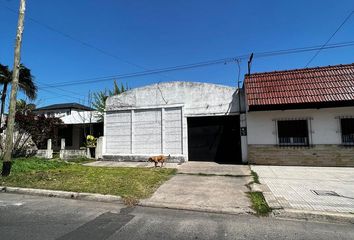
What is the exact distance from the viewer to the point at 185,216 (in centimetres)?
548

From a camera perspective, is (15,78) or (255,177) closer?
(255,177)

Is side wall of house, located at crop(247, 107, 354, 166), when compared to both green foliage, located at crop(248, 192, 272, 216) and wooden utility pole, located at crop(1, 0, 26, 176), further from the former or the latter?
wooden utility pole, located at crop(1, 0, 26, 176)

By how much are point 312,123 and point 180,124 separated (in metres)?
6.93

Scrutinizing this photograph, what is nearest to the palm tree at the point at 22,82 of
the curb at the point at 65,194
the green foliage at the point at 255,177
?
the curb at the point at 65,194

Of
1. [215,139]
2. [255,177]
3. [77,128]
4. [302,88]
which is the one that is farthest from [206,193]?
[77,128]

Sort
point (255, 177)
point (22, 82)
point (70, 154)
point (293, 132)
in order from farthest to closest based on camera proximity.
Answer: point (22, 82) < point (70, 154) < point (293, 132) < point (255, 177)

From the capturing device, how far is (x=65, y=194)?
724 centimetres

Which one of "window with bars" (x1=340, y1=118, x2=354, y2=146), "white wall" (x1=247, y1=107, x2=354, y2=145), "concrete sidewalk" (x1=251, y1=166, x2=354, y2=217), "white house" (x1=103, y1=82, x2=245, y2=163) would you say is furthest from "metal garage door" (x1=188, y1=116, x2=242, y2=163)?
"window with bars" (x1=340, y1=118, x2=354, y2=146)

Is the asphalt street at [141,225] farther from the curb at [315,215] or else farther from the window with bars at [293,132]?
the window with bars at [293,132]

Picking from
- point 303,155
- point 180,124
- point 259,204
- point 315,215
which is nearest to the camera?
point 315,215

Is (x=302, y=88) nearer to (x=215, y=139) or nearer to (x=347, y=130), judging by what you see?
(x=347, y=130)

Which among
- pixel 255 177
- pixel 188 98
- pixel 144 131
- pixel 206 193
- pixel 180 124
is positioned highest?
pixel 188 98

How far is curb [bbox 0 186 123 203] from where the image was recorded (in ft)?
22.2

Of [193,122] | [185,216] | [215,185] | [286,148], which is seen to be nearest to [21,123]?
[193,122]
